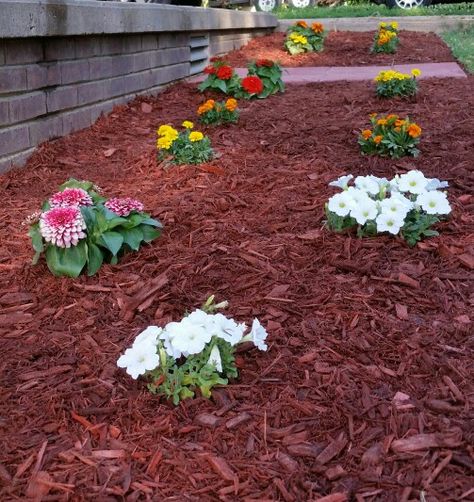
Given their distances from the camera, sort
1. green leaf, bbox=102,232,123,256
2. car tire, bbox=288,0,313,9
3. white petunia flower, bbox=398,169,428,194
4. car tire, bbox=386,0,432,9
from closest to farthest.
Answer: green leaf, bbox=102,232,123,256 → white petunia flower, bbox=398,169,428,194 → car tire, bbox=386,0,432,9 → car tire, bbox=288,0,313,9

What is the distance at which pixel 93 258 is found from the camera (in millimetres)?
2926

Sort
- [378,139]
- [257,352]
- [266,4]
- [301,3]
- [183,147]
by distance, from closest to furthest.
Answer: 1. [257,352]
2. [378,139]
3. [183,147]
4. [266,4]
5. [301,3]

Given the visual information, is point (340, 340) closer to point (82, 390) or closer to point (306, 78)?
point (82, 390)

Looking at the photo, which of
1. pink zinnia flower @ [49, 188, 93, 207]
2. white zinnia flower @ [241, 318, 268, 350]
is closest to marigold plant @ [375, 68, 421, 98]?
pink zinnia flower @ [49, 188, 93, 207]

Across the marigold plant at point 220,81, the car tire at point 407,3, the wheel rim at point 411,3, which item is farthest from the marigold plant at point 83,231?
the wheel rim at point 411,3

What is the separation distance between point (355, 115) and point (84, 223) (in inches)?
116

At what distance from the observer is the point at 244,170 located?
4152 millimetres

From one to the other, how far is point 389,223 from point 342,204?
21 cm

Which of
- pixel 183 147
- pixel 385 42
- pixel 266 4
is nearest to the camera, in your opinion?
pixel 183 147

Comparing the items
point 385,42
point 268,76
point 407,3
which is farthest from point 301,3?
point 268,76

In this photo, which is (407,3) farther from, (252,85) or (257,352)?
(257,352)

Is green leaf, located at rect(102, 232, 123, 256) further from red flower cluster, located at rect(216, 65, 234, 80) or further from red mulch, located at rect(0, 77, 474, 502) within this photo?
red flower cluster, located at rect(216, 65, 234, 80)

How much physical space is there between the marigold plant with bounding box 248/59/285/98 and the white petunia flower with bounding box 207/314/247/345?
13.9 ft

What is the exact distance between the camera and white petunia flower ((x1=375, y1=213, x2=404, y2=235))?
119 inches
